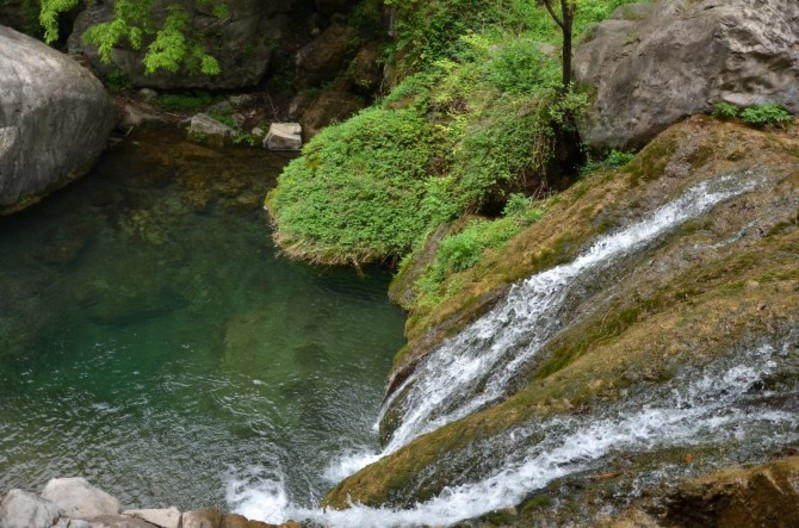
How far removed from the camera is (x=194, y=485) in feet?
24.9

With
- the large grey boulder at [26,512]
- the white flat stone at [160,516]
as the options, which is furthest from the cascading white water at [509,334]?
the large grey boulder at [26,512]

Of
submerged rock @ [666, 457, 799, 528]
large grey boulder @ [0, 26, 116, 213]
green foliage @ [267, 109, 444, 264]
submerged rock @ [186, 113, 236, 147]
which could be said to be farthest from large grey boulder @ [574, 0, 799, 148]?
submerged rock @ [186, 113, 236, 147]

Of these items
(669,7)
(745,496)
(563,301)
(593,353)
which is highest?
(669,7)

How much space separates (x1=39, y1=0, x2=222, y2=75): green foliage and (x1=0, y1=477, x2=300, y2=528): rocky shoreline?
39.1 feet

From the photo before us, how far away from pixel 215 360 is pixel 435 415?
141 inches

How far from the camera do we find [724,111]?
821 centimetres

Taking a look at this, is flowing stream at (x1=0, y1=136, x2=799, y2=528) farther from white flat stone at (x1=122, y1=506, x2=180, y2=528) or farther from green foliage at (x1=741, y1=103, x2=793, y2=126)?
green foliage at (x1=741, y1=103, x2=793, y2=126)

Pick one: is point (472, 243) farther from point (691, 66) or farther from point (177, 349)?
point (177, 349)

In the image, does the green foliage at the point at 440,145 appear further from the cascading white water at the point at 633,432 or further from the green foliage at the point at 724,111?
the cascading white water at the point at 633,432

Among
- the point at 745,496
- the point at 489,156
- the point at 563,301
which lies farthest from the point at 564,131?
the point at 745,496

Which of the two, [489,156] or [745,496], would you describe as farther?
[489,156]

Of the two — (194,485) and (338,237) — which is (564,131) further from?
(194,485)

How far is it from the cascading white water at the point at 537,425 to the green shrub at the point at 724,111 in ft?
4.35

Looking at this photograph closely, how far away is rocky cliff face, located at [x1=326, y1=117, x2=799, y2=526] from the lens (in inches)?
182
